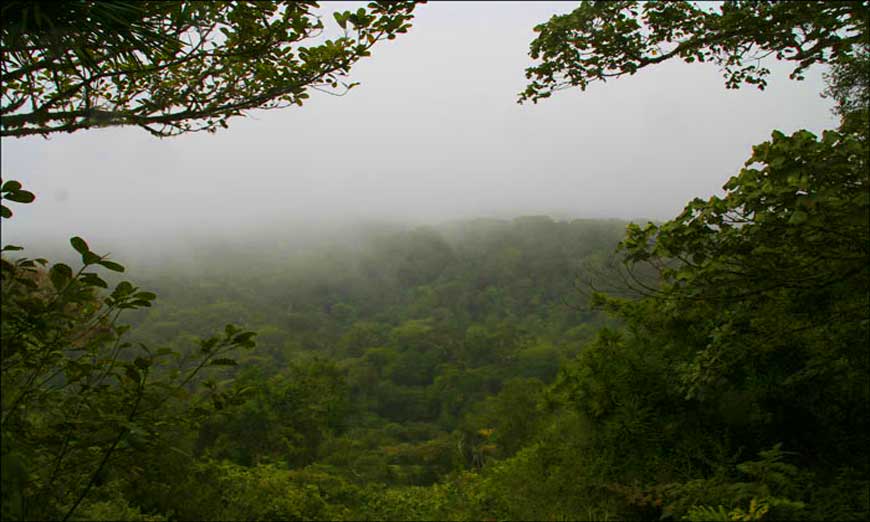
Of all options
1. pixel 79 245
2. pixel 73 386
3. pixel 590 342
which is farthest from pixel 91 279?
pixel 590 342

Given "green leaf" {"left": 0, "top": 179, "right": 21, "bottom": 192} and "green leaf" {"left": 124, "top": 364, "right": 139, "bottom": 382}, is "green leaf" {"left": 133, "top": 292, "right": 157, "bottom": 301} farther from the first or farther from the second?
"green leaf" {"left": 0, "top": 179, "right": 21, "bottom": 192}

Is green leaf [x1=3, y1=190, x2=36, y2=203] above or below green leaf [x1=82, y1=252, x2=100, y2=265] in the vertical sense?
above

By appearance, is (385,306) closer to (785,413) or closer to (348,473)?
(348,473)

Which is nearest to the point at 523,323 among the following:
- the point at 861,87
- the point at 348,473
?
the point at 348,473

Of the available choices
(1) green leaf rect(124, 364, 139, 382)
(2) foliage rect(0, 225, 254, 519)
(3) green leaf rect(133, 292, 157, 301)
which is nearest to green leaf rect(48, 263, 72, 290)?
(2) foliage rect(0, 225, 254, 519)

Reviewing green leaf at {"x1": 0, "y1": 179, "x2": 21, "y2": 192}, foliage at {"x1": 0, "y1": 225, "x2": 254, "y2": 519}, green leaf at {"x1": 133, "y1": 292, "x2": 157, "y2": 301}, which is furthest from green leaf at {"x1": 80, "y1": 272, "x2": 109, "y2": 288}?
green leaf at {"x1": 0, "y1": 179, "x2": 21, "y2": 192}

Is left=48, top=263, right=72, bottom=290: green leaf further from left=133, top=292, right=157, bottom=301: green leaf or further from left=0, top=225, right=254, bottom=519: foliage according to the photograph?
left=133, top=292, right=157, bottom=301: green leaf

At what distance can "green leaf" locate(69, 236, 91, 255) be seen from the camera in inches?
49.1

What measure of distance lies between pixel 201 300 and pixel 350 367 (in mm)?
49879

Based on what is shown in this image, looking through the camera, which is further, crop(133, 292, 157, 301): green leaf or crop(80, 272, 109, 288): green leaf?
crop(133, 292, 157, 301): green leaf

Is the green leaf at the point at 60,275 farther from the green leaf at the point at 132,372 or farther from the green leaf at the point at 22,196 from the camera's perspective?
the green leaf at the point at 132,372

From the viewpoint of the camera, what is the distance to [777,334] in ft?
11.5

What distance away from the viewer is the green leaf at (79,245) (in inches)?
49.1

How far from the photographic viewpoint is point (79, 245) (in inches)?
50.4
